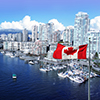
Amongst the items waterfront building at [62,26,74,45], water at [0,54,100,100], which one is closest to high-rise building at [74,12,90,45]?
waterfront building at [62,26,74,45]

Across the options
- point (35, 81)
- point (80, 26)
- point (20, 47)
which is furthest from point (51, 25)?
point (35, 81)

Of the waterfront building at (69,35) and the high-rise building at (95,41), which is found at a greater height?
the waterfront building at (69,35)

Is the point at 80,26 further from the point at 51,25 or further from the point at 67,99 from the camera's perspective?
the point at 67,99

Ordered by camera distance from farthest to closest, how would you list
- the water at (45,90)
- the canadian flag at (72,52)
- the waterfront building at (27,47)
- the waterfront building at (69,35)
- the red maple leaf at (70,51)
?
the waterfront building at (69,35) → the waterfront building at (27,47) → the water at (45,90) → the red maple leaf at (70,51) → the canadian flag at (72,52)

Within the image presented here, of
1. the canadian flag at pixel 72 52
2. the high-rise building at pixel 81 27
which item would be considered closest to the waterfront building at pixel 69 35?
the high-rise building at pixel 81 27

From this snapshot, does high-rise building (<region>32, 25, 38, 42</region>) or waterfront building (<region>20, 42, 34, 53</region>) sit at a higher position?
high-rise building (<region>32, 25, 38, 42</region>)

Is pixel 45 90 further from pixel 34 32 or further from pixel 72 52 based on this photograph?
pixel 34 32

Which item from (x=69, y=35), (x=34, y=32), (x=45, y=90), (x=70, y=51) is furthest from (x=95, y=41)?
(x=34, y=32)

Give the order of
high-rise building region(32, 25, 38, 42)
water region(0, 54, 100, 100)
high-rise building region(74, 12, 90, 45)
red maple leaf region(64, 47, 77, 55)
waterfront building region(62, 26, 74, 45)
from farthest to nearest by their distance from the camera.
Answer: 1. high-rise building region(32, 25, 38, 42)
2. waterfront building region(62, 26, 74, 45)
3. high-rise building region(74, 12, 90, 45)
4. water region(0, 54, 100, 100)
5. red maple leaf region(64, 47, 77, 55)

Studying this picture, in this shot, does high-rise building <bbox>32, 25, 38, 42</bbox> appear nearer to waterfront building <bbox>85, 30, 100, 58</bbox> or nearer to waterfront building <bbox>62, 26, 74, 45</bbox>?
waterfront building <bbox>62, 26, 74, 45</bbox>

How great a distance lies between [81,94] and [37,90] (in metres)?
3.01

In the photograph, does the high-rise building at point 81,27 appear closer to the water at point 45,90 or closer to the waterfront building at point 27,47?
the waterfront building at point 27,47

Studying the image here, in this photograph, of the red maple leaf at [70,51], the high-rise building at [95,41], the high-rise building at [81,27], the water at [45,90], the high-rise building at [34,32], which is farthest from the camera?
the high-rise building at [34,32]

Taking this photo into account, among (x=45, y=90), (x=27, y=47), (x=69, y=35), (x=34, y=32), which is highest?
(x=34, y=32)
